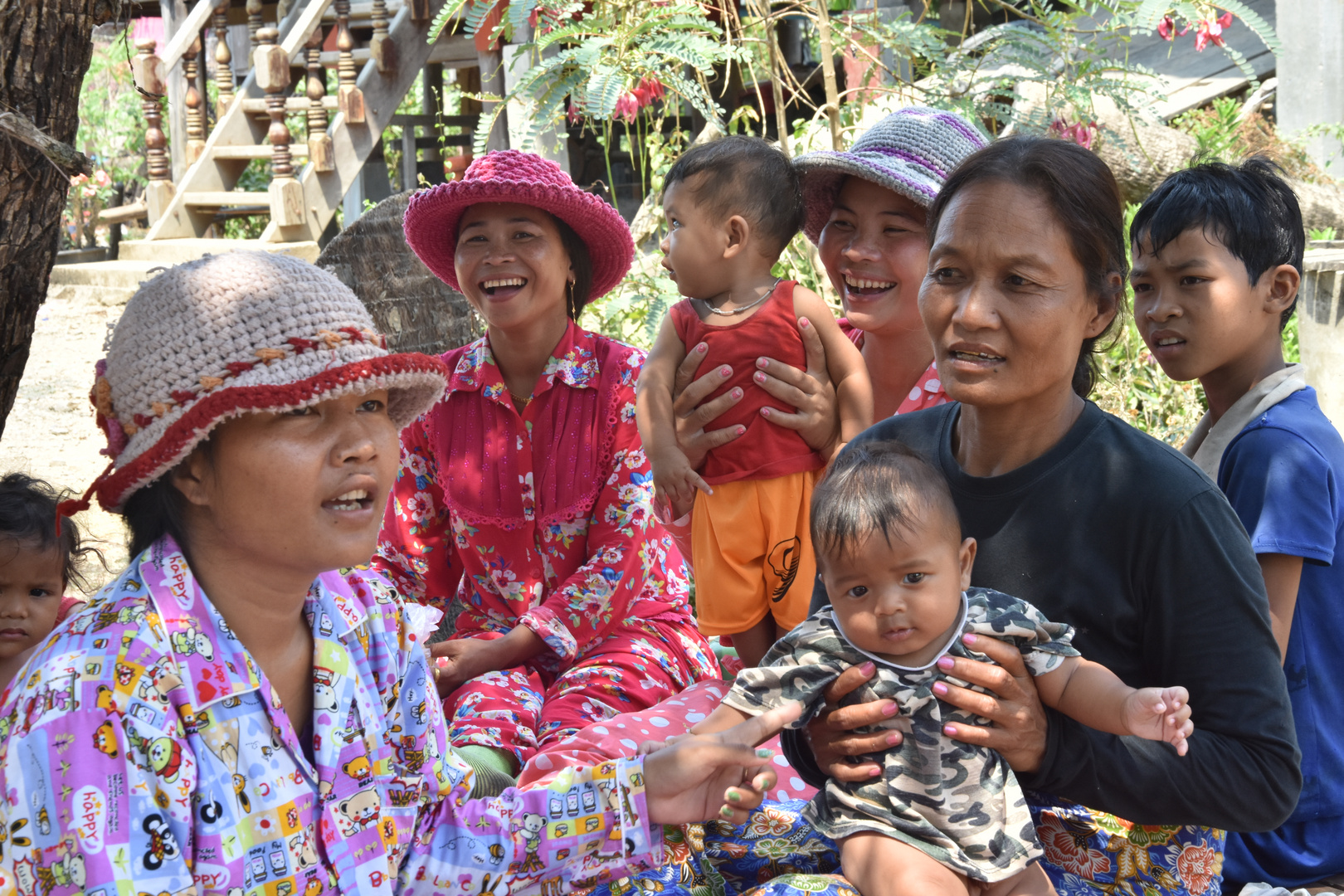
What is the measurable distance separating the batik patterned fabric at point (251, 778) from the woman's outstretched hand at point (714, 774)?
0.04 metres

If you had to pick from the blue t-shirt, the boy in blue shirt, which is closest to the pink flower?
the boy in blue shirt

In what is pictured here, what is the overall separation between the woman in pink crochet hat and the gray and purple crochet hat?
572mm

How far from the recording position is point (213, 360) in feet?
5.33

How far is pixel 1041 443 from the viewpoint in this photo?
210 centimetres

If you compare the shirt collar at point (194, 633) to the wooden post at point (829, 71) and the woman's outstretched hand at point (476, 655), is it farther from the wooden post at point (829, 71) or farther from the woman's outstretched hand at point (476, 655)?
the wooden post at point (829, 71)

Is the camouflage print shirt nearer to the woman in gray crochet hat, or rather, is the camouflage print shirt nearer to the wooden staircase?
the woman in gray crochet hat

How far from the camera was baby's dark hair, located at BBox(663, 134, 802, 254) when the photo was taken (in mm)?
3014

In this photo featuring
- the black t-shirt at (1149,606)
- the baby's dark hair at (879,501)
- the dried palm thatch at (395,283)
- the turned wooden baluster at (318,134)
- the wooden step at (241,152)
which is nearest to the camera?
the black t-shirt at (1149,606)

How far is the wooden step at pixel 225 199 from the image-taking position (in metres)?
8.74

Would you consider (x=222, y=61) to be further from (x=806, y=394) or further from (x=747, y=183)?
(x=806, y=394)

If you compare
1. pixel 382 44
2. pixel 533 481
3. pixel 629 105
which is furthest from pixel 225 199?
pixel 533 481

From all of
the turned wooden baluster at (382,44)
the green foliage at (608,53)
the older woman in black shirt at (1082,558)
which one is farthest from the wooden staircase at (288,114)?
the older woman in black shirt at (1082,558)

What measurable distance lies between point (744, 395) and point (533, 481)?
620mm

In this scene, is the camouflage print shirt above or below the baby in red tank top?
below
